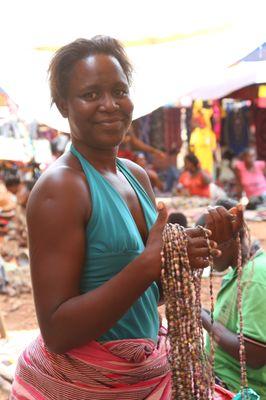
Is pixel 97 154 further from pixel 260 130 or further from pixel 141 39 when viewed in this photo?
pixel 260 130

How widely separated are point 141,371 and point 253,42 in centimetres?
234

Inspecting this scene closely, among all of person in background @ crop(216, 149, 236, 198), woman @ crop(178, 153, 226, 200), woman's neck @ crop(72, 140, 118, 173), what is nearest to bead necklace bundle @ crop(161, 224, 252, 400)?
woman's neck @ crop(72, 140, 118, 173)

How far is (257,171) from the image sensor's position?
987 cm

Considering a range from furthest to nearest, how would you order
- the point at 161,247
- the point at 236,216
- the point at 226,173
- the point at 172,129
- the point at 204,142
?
the point at 172,129, the point at 204,142, the point at 226,173, the point at 236,216, the point at 161,247

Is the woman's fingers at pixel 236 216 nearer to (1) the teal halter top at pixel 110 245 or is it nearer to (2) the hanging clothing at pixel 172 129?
(1) the teal halter top at pixel 110 245

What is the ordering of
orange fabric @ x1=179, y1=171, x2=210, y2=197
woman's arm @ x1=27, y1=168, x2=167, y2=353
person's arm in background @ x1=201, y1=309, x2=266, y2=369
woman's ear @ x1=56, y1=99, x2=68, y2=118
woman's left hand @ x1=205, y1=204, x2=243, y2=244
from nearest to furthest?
woman's arm @ x1=27, y1=168, x2=167, y2=353, woman's left hand @ x1=205, y1=204, x2=243, y2=244, woman's ear @ x1=56, y1=99, x2=68, y2=118, person's arm in background @ x1=201, y1=309, x2=266, y2=369, orange fabric @ x1=179, y1=171, x2=210, y2=197

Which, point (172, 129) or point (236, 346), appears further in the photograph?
point (172, 129)

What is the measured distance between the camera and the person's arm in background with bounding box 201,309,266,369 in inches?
87.7

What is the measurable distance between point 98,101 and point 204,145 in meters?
10.6

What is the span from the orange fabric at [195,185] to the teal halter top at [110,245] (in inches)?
331

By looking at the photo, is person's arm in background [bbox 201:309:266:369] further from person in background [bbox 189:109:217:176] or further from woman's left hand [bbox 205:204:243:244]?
person in background [bbox 189:109:217:176]

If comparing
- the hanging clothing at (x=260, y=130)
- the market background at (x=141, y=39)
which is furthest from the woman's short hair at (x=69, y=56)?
the hanging clothing at (x=260, y=130)

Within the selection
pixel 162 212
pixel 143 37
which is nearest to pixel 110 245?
pixel 162 212

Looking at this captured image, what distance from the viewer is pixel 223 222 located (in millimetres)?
1382
